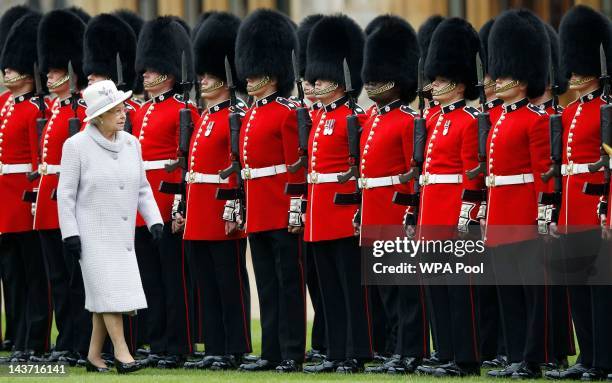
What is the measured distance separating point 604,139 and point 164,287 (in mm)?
3123

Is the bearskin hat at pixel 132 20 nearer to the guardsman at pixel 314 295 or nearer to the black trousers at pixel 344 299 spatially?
the guardsman at pixel 314 295

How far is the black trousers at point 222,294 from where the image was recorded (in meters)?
11.5

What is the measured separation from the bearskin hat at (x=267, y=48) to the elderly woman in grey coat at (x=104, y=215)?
3.54 ft

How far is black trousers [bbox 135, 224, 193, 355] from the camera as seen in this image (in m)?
11.8

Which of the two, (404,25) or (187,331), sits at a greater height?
(404,25)

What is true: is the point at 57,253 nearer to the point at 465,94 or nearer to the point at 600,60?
the point at 465,94

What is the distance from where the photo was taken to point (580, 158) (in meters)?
10.4

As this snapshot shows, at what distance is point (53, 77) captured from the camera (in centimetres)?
1241

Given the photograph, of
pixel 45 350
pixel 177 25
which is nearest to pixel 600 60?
pixel 177 25

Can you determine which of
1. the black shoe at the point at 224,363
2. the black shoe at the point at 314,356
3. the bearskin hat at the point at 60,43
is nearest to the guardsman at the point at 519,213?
the black shoe at the point at 224,363

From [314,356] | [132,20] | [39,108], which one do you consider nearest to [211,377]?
[314,356]

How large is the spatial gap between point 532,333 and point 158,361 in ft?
8.03

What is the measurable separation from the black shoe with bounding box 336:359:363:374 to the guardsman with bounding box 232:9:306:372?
10.9 inches

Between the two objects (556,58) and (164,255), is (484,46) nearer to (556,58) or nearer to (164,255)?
(556,58)
